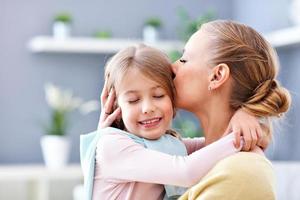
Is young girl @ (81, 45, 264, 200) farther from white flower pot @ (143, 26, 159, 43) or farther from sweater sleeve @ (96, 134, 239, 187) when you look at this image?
white flower pot @ (143, 26, 159, 43)

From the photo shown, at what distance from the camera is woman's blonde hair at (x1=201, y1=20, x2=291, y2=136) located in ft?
5.30

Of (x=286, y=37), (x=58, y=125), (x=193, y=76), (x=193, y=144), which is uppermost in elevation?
(x=193, y=76)

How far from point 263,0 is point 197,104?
4.02 m

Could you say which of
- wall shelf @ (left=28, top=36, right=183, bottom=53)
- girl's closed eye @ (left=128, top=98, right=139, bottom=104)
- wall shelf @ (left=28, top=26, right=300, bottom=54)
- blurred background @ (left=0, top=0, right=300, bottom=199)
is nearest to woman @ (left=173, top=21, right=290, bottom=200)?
girl's closed eye @ (left=128, top=98, right=139, bottom=104)

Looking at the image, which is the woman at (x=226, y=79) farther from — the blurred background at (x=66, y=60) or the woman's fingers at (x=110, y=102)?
the blurred background at (x=66, y=60)

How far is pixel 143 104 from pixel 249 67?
0.86 ft

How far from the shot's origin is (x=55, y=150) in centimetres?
541

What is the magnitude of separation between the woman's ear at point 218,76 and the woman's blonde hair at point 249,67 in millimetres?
13

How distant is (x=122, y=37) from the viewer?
19.3 feet

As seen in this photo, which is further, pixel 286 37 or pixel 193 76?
pixel 286 37

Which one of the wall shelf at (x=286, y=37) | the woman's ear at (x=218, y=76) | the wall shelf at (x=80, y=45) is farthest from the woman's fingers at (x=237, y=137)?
the wall shelf at (x=80, y=45)

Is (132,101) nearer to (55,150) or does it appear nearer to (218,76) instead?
(218,76)

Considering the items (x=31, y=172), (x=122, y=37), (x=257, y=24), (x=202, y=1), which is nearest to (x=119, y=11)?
(x=122, y=37)

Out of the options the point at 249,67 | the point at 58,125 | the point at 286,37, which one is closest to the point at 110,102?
the point at 249,67
